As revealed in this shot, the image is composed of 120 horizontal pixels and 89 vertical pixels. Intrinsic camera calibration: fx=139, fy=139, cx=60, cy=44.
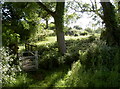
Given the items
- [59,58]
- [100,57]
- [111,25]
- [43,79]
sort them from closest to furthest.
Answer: [100,57]
[43,79]
[59,58]
[111,25]

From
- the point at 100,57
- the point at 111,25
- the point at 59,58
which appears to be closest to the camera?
the point at 100,57

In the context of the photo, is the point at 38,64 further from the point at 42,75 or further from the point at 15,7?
the point at 15,7

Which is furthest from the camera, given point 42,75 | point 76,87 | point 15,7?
point 15,7

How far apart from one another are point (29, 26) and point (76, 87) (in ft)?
20.6

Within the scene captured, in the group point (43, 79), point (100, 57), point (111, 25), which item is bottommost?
point (43, 79)

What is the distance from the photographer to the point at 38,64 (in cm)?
810

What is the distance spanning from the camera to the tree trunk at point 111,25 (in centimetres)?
803

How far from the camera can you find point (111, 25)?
824 centimetres

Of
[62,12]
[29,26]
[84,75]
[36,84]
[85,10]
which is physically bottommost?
[36,84]

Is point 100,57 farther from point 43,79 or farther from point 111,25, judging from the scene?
point 111,25

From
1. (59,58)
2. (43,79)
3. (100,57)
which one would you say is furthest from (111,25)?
(43,79)

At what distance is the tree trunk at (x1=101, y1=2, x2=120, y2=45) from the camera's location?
803 centimetres

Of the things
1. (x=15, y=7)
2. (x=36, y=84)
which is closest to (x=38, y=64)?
(x=36, y=84)

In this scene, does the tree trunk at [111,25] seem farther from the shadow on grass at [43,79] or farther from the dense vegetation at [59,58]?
the shadow on grass at [43,79]
